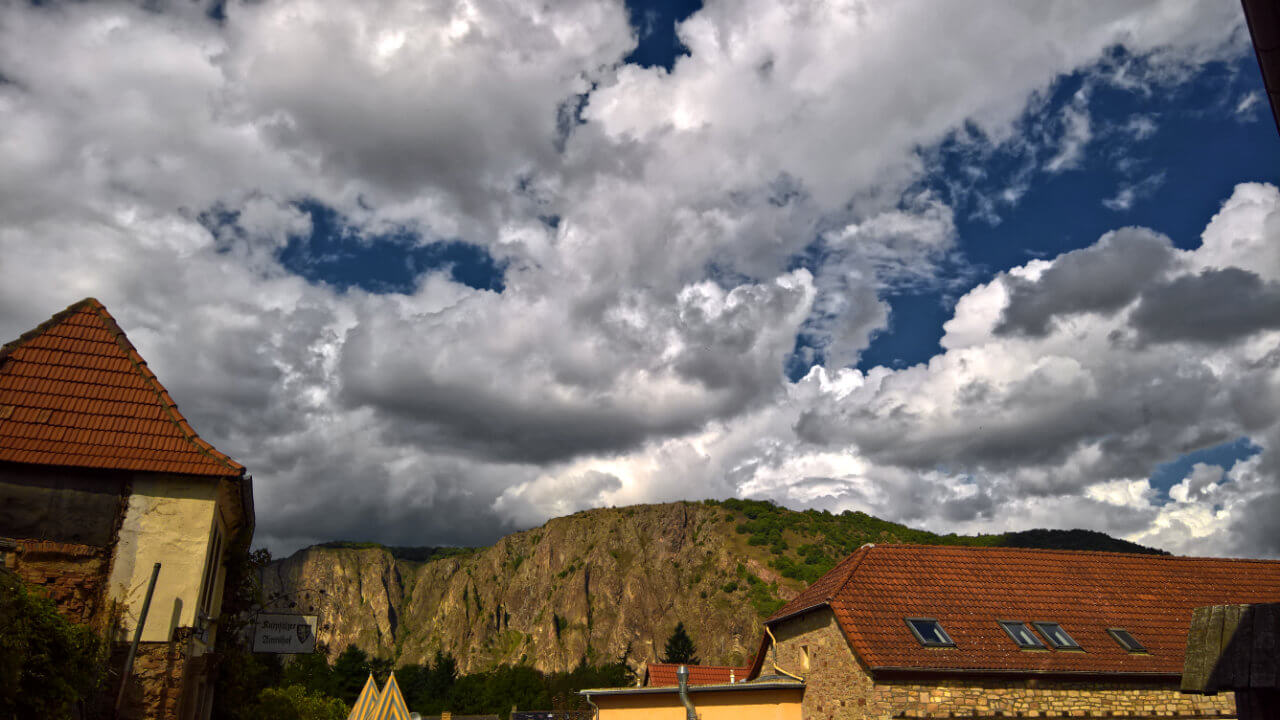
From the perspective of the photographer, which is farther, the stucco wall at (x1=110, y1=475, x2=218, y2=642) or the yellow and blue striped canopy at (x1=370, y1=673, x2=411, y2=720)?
the yellow and blue striped canopy at (x1=370, y1=673, x2=411, y2=720)

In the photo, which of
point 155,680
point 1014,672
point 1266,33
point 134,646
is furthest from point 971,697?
point 1266,33

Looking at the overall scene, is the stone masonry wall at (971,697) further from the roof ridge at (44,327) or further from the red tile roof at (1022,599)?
the roof ridge at (44,327)

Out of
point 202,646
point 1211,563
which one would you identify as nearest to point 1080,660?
point 1211,563

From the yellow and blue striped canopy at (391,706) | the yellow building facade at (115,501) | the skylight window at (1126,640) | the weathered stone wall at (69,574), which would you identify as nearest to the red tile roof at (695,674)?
the skylight window at (1126,640)

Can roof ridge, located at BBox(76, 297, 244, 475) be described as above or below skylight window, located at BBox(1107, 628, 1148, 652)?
above

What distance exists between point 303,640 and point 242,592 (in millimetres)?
2305

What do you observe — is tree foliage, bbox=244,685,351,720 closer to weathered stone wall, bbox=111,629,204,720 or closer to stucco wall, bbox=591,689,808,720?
weathered stone wall, bbox=111,629,204,720

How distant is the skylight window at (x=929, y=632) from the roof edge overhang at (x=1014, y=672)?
1.04 metres

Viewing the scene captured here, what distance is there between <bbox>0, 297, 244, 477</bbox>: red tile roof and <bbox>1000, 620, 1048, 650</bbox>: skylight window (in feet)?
65.2

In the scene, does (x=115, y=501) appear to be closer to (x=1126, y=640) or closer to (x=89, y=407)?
(x=89, y=407)

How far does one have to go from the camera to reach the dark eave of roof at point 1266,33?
384cm

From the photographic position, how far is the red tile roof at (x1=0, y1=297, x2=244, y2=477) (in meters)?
13.1

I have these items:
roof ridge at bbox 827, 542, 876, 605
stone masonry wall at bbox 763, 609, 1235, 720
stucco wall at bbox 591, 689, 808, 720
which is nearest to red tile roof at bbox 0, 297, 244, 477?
stucco wall at bbox 591, 689, 808, 720

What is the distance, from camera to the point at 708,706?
20812 millimetres
